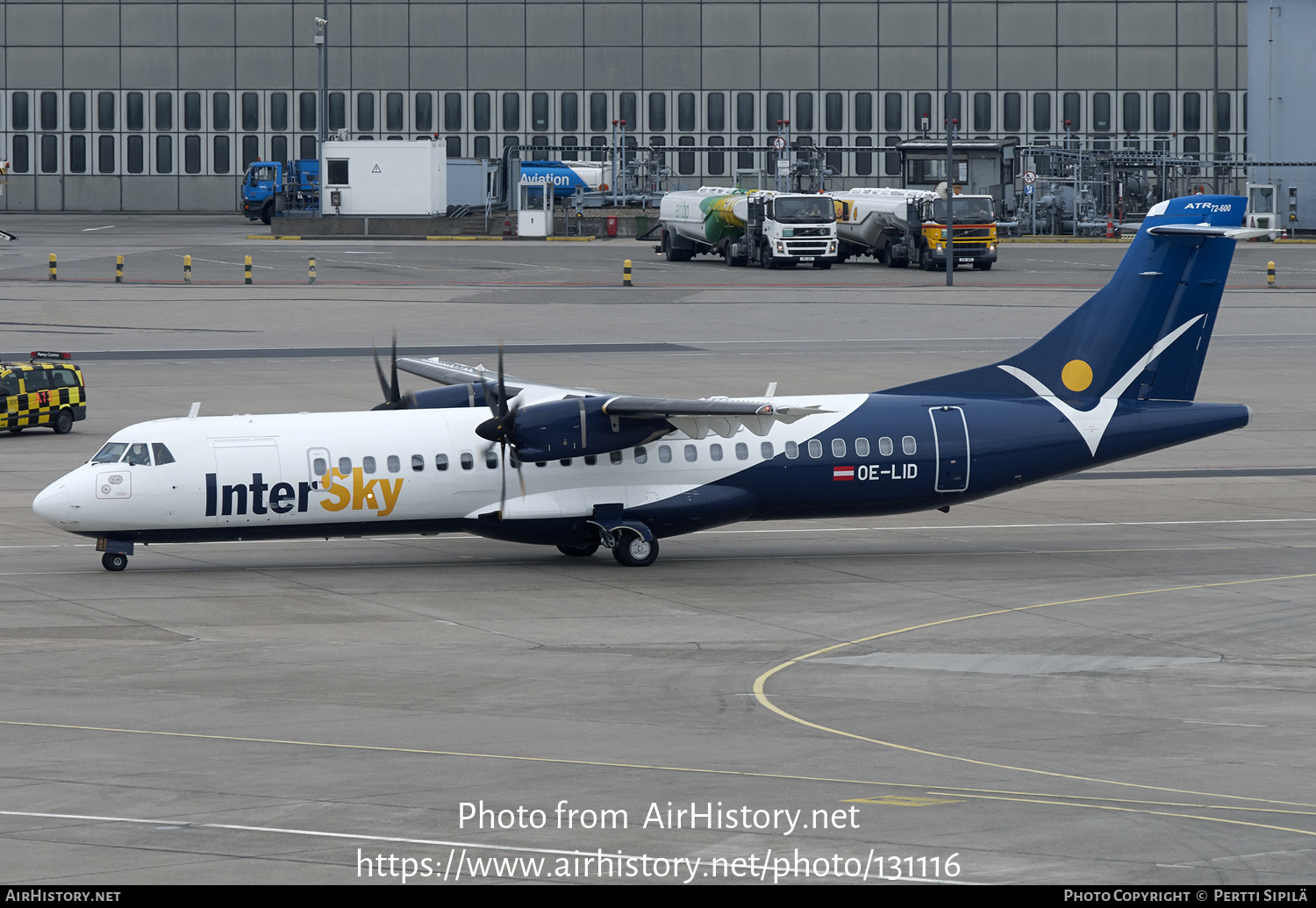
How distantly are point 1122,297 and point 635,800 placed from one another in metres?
19.8

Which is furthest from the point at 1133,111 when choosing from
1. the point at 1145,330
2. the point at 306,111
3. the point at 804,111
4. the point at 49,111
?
the point at 1145,330

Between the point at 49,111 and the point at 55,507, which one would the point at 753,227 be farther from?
the point at 49,111

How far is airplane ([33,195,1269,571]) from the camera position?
28156 mm

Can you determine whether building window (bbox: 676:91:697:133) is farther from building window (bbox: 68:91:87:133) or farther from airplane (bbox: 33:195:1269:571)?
airplane (bbox: 33:195:1269:571)

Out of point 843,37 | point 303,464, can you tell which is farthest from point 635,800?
point 843,37

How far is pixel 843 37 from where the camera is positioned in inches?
4540

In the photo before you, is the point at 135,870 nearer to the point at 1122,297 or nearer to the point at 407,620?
the point at 407,620

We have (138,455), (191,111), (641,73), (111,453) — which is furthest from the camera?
(191,111)

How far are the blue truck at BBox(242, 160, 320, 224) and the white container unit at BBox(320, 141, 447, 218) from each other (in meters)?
5.18

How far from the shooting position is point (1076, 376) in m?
31.0

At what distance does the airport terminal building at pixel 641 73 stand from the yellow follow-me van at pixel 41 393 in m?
75.3

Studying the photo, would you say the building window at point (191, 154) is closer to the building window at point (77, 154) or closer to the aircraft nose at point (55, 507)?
the building window at point (77, 154)

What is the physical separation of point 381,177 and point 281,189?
1084 cm

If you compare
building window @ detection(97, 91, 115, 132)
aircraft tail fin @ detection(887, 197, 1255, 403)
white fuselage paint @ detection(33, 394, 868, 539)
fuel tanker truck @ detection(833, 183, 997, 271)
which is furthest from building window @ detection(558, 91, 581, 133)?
white fuselage paint @ detection(33, 394, 868, 539)
